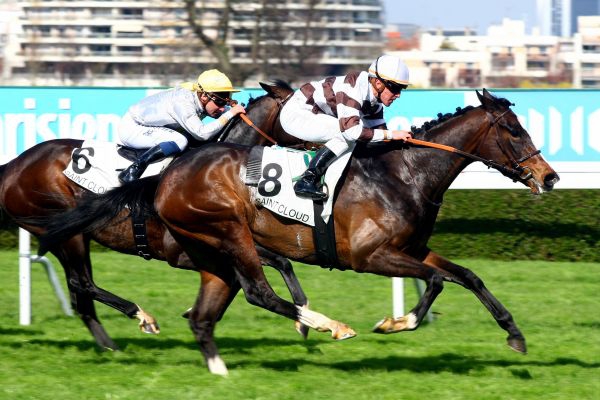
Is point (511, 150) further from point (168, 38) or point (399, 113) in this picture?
point (168, 38)

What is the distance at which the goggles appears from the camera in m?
5.90

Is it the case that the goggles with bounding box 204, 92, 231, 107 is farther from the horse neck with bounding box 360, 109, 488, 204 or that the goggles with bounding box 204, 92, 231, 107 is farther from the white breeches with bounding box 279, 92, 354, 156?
the horse neck with bounding box 360, 109, 488, 204

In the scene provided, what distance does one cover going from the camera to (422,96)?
9477 millimetres

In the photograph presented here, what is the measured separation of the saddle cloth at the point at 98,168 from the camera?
19.0 feet

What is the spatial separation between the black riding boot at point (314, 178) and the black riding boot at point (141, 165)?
109 cm

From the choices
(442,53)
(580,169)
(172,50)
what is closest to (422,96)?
(580,169)

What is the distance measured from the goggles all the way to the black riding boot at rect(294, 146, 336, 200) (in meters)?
1.15

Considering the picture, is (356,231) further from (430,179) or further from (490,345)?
(490,345)

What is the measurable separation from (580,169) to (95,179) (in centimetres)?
429


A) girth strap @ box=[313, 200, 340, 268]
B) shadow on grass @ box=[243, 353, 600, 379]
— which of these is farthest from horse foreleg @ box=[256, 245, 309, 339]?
girth strap @ box=[313, 200, 340, 268]

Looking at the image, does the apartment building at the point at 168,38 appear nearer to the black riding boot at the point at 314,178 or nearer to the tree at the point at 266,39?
the tree at the point at 266,39

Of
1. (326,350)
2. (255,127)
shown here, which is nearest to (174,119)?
(255,127)

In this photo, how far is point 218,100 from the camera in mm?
5957

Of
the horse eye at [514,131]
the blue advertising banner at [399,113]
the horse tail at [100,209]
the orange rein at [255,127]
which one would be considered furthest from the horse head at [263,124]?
the blue advertising banner at [399,113]
